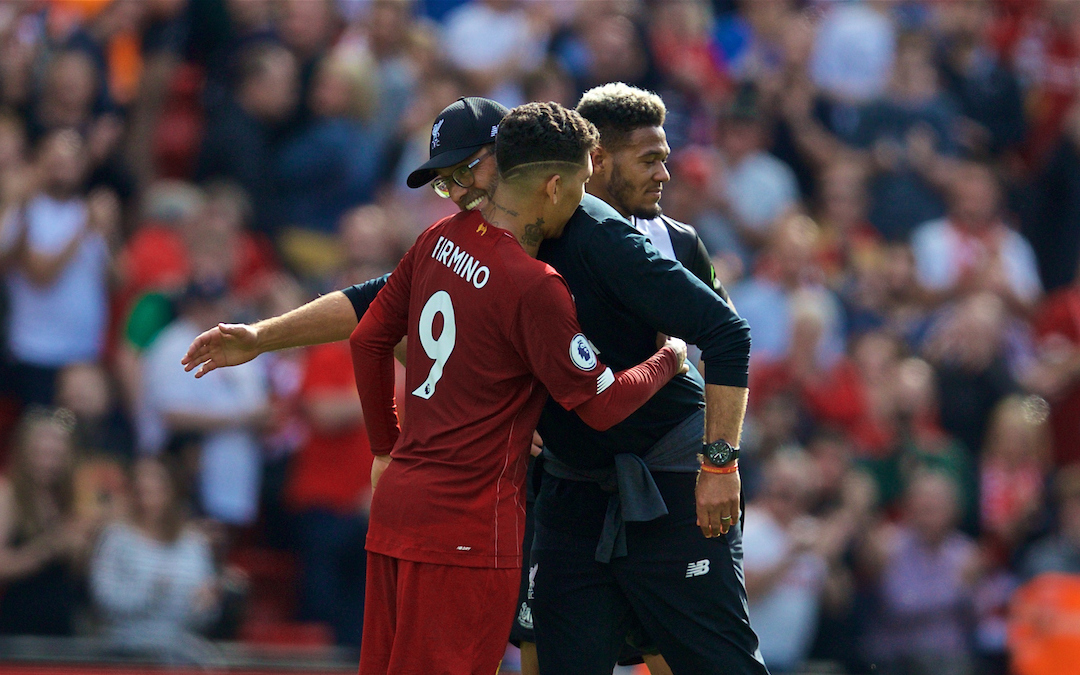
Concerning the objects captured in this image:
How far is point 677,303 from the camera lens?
4055 millimetres

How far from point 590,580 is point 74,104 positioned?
18.9 feet

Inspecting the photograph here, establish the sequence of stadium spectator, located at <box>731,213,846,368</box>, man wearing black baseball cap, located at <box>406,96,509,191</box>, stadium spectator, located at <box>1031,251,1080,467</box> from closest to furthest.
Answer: man wearing black baseball cap, located at <box>406,96,509,191</box>
stadium spectator, located at <box>731,213,846,368</box>
stadium spectator, located at <box>1031,251,1080,467</box>

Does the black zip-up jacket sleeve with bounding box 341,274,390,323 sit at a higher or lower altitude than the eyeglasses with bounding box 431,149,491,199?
lower

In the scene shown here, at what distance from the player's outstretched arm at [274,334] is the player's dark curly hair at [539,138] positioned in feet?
2.92

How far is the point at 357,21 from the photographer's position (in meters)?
10.2

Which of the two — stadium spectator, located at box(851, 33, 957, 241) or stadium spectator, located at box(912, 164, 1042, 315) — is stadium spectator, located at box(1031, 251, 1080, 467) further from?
stadium spectator, located at box(851, 33, 957, 241)

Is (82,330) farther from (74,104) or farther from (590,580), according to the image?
(590,580)

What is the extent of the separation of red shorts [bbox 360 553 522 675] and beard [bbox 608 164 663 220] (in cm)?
126

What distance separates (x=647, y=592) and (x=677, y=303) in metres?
0.96

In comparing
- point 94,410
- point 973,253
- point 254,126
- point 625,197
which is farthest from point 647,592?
point 973,253

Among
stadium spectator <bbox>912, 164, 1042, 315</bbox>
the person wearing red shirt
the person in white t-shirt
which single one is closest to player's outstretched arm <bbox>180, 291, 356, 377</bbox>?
the person wearing red shirt

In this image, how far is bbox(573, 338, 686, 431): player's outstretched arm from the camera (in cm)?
398

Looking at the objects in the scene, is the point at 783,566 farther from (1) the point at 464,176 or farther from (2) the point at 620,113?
(1) the point at 464,176

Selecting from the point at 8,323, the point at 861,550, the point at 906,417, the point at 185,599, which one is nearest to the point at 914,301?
A: the point at 906,417
